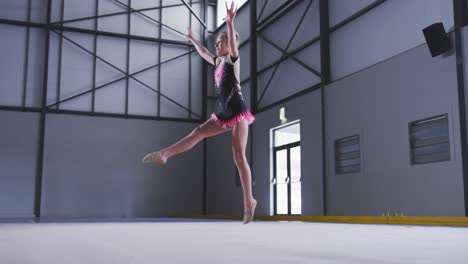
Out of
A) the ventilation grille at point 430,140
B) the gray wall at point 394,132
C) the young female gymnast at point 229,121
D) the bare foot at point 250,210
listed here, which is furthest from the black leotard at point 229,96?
the ventilation grille at point 430,140

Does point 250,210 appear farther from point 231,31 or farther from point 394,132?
point 394,132

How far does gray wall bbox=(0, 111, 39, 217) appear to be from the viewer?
14.8 m

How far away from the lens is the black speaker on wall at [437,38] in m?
8.36

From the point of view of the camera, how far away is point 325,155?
11570 millimetres

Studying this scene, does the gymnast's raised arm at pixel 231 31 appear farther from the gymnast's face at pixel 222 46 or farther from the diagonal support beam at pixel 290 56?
the diagonal support beam at pixel 290 56

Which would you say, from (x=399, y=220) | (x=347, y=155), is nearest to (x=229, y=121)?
(x=399, y=220)

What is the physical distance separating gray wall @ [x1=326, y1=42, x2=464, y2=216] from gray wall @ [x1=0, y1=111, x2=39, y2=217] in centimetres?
878

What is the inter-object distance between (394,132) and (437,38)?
76.9 inches

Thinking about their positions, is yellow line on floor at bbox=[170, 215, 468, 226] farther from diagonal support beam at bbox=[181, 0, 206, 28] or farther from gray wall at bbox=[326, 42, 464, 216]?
diagonal support beam at bbox=[181, 0, 206, 28]

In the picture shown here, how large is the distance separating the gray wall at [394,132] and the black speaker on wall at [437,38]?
0.19m

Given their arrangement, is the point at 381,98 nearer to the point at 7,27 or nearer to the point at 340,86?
the point at 340,86

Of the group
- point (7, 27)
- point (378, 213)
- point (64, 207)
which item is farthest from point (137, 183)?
point (378, 213)

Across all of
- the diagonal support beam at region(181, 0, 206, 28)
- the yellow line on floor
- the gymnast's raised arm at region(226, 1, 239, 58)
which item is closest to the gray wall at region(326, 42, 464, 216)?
the yellow line on floor

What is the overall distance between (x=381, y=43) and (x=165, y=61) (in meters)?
8.57
